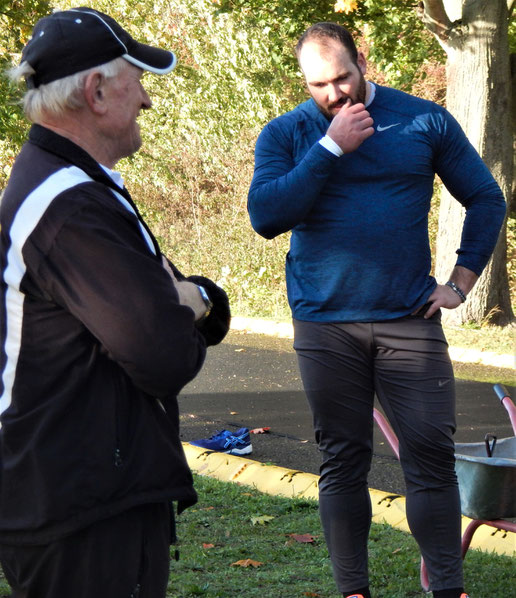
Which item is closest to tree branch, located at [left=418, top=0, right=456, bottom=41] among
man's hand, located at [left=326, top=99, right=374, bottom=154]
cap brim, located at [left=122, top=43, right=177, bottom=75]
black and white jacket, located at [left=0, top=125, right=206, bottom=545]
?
man's hand, located at [left=326, top=99, right=374, bottom=154]

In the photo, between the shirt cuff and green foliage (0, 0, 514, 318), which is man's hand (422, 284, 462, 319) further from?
green foliage (0, 0, 514, 318)

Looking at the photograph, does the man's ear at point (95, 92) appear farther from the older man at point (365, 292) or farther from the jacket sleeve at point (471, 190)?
the jacket sleeve at point (471, 190)

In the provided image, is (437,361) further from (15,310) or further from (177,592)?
(15,310)

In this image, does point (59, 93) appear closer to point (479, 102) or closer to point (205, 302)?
point (205, 302)

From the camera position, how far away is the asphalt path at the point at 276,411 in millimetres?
7051

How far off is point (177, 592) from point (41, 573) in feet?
7.59

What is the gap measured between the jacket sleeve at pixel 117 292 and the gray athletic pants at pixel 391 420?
1778mm

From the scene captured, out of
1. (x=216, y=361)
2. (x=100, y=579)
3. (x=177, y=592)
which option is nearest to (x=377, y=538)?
(x=177, y=592)

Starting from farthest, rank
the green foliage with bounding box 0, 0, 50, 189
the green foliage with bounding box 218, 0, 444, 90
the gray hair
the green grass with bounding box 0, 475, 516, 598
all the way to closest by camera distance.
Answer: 1. the green foliage with bounding box 218, 0, 444, 90
2. the green foliage with bounding box 0, 0, 50, 189
3. the green grass with bounding box 0, 475, 516, 598
4. the gray hair

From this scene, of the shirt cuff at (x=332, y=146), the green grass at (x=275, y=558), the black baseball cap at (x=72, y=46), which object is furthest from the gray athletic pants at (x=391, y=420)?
the black baseball cap at (x=72, y=46)

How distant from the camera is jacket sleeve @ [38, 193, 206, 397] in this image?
6.34ft

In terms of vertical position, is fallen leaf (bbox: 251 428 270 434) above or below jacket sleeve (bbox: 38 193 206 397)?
below

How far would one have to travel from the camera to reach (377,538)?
16.4 ft

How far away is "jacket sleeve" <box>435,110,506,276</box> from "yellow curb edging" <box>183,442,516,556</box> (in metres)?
1.63
